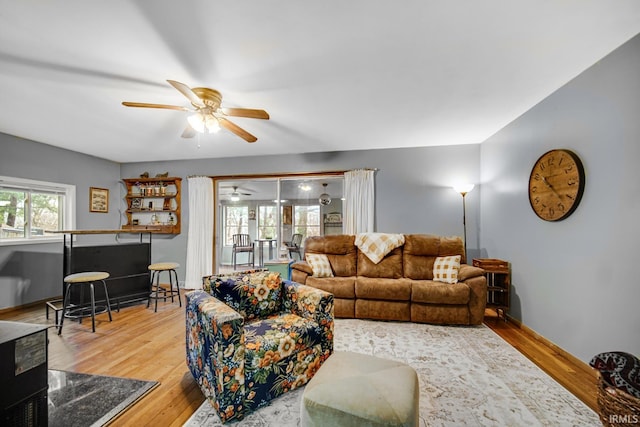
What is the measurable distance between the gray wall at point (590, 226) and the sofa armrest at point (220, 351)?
267cm

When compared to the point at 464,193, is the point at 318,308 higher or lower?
lower

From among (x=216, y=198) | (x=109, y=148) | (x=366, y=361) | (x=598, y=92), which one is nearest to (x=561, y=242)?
(x=598, y=92)

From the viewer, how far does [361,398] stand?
1.19m

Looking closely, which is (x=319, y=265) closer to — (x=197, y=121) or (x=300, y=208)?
(x=300, y=208)

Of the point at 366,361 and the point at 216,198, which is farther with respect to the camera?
the point at 216,198

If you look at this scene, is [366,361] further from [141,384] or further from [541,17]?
[541,17]

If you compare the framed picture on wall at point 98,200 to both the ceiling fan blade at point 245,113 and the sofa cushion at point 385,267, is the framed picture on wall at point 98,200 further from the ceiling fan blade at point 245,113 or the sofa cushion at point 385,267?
the sofa cushion at point 385,267

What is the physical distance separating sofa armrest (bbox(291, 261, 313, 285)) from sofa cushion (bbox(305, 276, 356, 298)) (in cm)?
14

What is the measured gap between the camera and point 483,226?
397 centimetres

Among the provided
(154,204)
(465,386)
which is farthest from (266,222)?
(465,386)

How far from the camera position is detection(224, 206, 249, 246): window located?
7441mm

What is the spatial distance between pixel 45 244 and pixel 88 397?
3.46m

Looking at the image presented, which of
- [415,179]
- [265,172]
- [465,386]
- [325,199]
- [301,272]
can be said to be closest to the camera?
[465,386]

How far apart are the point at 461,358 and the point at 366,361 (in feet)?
4.55
